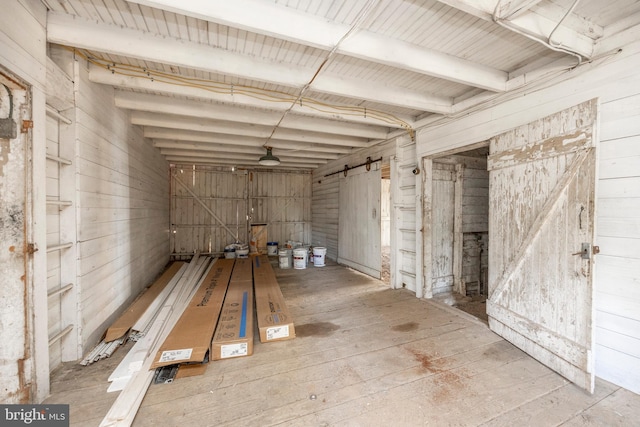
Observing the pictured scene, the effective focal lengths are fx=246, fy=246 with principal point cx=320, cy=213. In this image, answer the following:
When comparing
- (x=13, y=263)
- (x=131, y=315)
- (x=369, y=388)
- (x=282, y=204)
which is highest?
(x=282, y=204)

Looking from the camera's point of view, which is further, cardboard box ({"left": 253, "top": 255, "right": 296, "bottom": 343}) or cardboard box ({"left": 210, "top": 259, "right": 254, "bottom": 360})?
cardboard box ({"left": 253, "top": 255, "right": 296, "bottom": 343})

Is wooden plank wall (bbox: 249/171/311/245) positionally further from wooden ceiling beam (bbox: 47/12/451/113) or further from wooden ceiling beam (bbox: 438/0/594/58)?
wooden ceiling beam (bbox: 438/0/594/58)

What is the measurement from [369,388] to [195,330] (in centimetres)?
174

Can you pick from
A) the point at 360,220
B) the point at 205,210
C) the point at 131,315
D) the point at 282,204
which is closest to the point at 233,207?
the point at 205,210

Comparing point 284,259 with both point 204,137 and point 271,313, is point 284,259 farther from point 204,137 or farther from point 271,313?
point 204,137

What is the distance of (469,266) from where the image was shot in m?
4.52

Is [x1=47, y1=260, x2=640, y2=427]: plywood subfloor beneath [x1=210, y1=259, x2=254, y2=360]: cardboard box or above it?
beneath

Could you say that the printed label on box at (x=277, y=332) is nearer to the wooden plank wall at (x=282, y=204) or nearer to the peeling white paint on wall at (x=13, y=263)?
the peeling white paint on wall at (x=13, y=263)

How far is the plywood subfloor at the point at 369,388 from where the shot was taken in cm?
163

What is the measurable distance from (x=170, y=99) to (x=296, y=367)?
3542 mm

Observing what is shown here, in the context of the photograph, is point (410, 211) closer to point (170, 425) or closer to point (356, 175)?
point (356, 175)

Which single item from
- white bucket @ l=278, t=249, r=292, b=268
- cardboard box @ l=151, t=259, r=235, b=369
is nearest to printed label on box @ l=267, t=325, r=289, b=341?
cardboard box @ l=151, t=259, r=235, b=369

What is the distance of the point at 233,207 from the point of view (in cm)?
752

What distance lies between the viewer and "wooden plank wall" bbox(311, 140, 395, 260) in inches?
239
